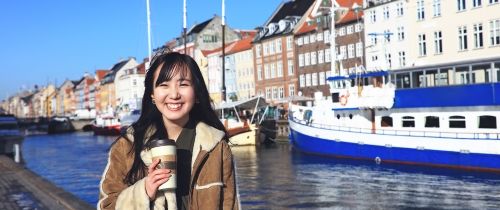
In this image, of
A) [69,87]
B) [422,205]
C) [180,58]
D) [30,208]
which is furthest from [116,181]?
[69,87]

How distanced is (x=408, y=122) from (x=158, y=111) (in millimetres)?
26306

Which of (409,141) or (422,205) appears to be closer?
(422,205)

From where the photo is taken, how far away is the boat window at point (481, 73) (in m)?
24.8

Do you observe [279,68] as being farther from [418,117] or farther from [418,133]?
[418,133]

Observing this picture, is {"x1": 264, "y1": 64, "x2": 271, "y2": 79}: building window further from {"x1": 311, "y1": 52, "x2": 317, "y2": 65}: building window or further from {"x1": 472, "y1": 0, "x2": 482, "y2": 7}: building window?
{"x1": 472, "y1": 0, "x2": 482, "y2": 7}: building window

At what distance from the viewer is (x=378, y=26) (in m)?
55.0

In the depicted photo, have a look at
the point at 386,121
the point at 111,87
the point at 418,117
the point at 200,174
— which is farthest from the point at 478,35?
the point at 111,87

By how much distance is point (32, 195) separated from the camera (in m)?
13.9

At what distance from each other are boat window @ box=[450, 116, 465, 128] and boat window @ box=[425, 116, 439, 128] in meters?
0.81

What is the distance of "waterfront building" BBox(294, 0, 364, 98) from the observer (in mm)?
59647

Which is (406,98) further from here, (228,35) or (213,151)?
(228,35)

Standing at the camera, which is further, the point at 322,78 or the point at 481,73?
the point at 322,78

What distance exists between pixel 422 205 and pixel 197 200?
51.9ft

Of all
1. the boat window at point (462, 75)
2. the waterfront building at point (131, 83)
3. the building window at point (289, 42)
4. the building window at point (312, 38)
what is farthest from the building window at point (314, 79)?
the waterfront building at point (131, 83)
